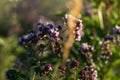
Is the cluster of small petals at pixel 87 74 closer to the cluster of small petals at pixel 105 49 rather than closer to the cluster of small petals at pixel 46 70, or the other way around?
the cluster of small petals at pixel 46 70

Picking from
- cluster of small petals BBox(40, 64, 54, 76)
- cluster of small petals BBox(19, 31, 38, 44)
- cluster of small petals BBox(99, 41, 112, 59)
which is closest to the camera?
cluster of small petals BBox(40, 64, 54, 76)

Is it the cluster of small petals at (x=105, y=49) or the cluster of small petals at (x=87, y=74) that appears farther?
A: the cluster of small petals at (x=105, y=49)

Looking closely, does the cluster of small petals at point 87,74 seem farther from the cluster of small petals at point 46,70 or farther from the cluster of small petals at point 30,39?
the cluster of small petals at point 30,39

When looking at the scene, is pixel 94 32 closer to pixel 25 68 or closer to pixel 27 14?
pixel 25 68

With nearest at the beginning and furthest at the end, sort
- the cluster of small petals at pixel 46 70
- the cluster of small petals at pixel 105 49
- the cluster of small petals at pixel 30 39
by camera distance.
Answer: the cluster of small petals at pixel 46 70 < the cluster of small petals at pixel 30 39 < the cluster of small petals at pixel 105 49

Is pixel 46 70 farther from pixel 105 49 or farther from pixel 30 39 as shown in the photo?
pixel 105 49

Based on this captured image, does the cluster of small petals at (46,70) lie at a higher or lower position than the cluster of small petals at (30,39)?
lower

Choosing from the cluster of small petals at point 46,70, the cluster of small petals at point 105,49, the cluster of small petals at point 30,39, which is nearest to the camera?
the cluster of small petals at point 46,70

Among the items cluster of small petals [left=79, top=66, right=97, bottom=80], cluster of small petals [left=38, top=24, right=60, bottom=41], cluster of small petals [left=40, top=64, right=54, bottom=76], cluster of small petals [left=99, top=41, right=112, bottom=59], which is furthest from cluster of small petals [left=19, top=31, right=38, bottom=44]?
cluster of small petals [left=99, top=41, right=112, bottom=59]

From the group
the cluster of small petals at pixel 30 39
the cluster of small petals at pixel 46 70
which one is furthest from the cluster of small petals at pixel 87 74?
the cluster of small petals at pixel 30 39

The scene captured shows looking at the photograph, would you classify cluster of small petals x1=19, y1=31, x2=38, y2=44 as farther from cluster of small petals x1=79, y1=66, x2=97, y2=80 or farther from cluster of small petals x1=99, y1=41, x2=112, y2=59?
cluster of small petals x1=99, y1=41, x2=112, y2=59

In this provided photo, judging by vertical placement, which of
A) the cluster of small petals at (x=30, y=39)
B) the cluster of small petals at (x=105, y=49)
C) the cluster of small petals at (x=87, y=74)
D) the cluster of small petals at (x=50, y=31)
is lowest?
the cluster of small petals at (x=87, y=74)
